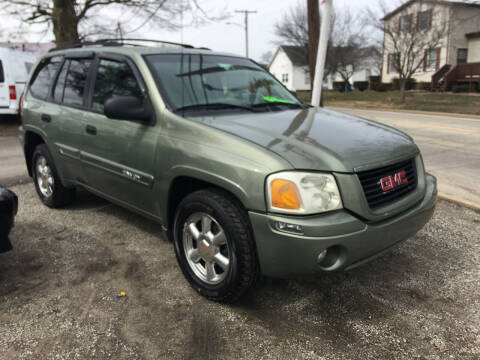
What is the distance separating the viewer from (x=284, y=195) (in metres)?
2.50

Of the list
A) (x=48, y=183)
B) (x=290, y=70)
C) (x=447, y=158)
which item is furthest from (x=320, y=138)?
Answer: (x=290, y=70)

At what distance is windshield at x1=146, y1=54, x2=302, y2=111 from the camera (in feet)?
11.2

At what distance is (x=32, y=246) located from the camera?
4027mm

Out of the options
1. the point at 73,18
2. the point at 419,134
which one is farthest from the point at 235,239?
the point at 73,18

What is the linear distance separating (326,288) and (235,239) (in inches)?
39.7

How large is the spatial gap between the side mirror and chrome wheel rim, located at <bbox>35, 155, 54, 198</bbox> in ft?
6.64

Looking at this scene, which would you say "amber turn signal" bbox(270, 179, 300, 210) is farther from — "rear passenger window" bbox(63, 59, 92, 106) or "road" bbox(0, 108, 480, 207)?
"road" bbox(0, 108, 480, 207)

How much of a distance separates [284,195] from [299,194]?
9cm

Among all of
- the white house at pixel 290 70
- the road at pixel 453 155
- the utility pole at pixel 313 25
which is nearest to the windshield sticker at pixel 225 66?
the road at pixel 453 155

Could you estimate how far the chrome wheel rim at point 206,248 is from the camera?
2.89 metres

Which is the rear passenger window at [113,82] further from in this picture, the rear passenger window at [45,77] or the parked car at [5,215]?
the parked car at [5,215]

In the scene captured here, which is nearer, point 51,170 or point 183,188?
point 183,188

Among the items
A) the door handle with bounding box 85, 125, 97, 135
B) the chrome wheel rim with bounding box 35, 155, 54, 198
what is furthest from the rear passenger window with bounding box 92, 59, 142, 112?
the chrome wheel rim with bounding box 35, 155, 54, 198

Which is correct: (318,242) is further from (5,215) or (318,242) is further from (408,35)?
(408,35)
